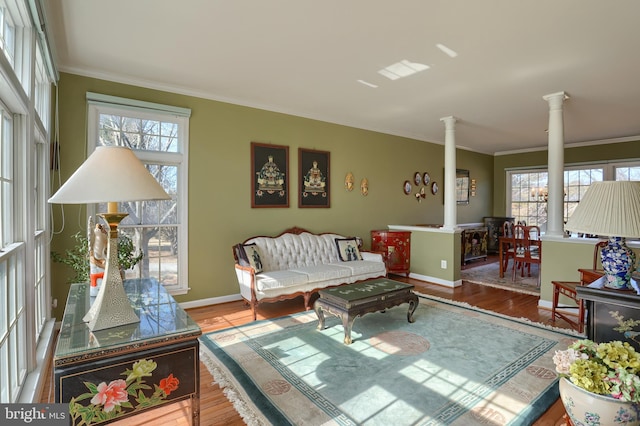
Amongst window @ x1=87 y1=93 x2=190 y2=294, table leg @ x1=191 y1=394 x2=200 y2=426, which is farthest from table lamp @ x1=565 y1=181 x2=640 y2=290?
window @ x1=87 y1=93 x2=190 y2=294

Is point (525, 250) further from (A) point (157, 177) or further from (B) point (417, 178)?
(A) point (157, 177)

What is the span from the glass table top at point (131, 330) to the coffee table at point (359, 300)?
162cm

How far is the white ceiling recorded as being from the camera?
2.45m

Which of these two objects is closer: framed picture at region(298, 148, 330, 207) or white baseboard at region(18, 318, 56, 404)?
white baseboard at region(18, 318, 56, 404)

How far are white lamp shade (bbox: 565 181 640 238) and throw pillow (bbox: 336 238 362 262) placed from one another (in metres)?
3.21

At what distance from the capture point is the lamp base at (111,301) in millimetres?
1524

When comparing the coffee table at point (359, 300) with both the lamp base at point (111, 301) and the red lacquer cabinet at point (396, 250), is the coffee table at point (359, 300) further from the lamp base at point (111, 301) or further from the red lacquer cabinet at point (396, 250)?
the red lacquer cabinet at point (396, 250)

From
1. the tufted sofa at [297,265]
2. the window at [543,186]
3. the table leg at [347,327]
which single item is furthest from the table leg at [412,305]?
the window at [543,186]

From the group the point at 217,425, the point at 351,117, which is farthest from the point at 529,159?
the point at 217,425

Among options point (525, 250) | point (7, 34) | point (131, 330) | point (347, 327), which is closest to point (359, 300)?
point (347, 327)

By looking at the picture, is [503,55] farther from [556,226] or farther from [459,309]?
[459,309]

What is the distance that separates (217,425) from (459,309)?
10.3 ft

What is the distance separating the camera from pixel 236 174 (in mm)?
4465

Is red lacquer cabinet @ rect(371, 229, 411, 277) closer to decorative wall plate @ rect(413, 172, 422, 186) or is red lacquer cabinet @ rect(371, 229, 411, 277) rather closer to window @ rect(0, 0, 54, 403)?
decorative wall plate @ rect(413, 172, 422, 186)
